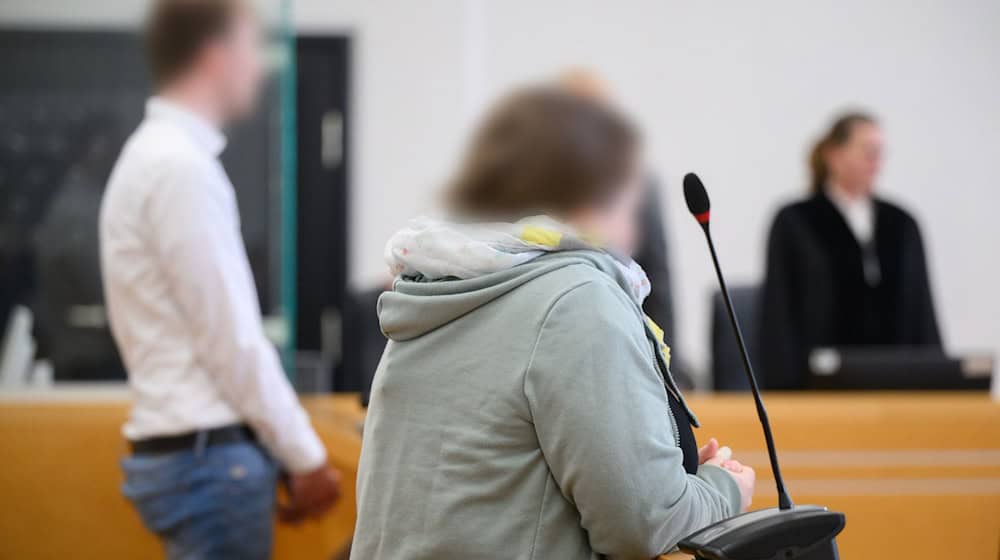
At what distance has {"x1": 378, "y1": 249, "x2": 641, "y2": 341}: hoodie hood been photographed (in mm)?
1028

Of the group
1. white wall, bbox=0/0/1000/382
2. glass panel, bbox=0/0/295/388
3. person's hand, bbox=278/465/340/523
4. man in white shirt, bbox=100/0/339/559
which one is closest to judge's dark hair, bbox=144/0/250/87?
man in white shirt, bbox=100/0/339/559

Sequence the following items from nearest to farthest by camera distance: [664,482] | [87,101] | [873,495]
Answer: [664,482] → [873,495] → [87,101]

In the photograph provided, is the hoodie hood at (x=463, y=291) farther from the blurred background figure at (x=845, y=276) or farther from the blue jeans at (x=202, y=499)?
the blurred background figure at (x=845, y=276)

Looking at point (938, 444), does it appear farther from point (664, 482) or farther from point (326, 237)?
point (326, 237)

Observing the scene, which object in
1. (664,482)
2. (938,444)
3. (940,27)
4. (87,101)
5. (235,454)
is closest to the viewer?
(664,482)

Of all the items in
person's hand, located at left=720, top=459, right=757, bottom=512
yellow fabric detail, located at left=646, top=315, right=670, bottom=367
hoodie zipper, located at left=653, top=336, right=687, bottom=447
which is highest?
yellow fabric detail, located at left=646, top=315, right=670, bottom=367

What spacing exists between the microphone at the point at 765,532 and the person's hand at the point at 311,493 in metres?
0.98

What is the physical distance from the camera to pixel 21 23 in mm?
2428

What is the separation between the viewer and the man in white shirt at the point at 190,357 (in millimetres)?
1726

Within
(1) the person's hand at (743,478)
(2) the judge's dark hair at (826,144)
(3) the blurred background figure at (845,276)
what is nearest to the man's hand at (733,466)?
(1) the person's hand at (743,478)

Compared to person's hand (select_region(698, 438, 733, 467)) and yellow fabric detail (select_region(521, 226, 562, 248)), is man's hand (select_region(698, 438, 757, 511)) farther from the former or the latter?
yellow fabric detail (select_region(521, 226, 562, 248))

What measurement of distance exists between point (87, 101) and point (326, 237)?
103 inches

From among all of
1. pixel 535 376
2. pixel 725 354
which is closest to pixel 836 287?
pixel 725 354

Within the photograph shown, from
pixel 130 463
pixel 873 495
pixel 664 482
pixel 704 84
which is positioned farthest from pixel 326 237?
pixel 664 482
